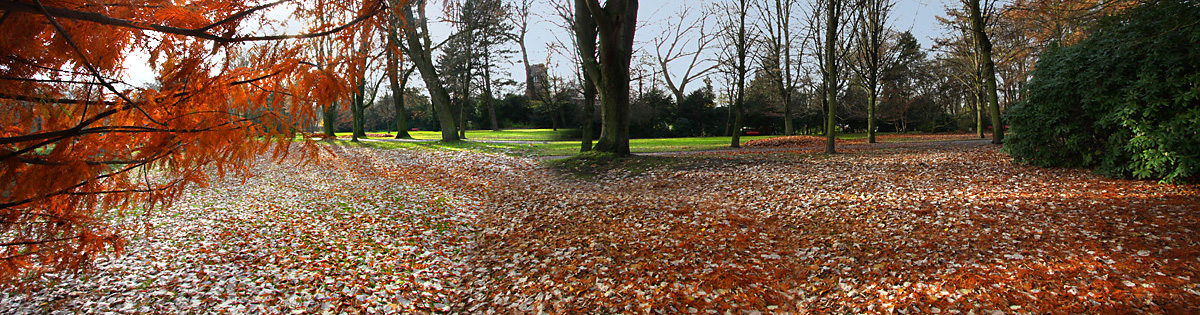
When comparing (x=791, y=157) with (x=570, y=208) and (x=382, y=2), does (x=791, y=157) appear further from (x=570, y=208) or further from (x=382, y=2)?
(x=382, y=2)

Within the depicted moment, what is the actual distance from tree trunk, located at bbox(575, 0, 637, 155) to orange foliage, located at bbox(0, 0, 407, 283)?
8188mm

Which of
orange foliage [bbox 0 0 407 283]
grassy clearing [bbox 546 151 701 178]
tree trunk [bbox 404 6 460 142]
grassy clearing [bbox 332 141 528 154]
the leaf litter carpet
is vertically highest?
tree trunk [bbox 404 6 460 142]

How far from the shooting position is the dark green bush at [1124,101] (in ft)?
22.9

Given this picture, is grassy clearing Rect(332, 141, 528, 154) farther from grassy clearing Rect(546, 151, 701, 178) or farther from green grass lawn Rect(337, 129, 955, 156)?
grassy clearing Rect(546, 151, 701, 178)

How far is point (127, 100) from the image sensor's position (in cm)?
268

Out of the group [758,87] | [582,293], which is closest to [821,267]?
[582,293]

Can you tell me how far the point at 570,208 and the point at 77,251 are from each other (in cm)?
528

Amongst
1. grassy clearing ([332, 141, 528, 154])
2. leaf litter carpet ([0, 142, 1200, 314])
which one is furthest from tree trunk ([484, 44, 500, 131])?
leaf litter carpet ([0, 142, 1200, 314])

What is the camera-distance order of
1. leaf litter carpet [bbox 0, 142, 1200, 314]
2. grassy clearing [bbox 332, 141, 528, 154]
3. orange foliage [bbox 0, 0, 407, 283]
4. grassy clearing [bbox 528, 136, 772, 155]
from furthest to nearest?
grassy clearing [bbox 528, 136, 772, 155] → grassy clearing [bbox 332, 141, 528, 154] → leaf litter carpet [bbox 0, 142, 1200, 314] → orange foliage [bbox 0, 0, 407, 283]

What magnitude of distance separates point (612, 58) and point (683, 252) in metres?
6.85

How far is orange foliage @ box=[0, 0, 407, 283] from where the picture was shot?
275 centimetres

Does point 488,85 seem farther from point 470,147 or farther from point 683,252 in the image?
point 683,252

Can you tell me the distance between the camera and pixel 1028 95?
9820mm

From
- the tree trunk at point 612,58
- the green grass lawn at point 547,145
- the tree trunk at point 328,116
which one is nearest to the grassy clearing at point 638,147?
the green grass lawn at point 547,145
